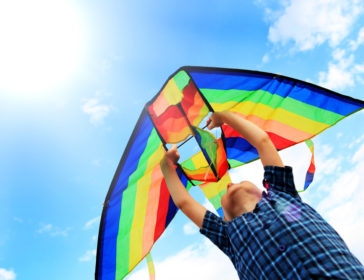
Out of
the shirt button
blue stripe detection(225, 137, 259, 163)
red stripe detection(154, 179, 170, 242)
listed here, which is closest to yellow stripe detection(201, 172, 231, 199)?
blue stripe detection(225, 137, 259, 163)

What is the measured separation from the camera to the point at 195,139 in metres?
2.47

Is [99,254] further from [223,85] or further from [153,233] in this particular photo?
[223,85]

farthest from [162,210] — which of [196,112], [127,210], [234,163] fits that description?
[196,112]

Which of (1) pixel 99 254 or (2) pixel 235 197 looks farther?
(1) pixel 99 254

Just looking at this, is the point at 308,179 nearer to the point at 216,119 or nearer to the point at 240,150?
the point at 240,150

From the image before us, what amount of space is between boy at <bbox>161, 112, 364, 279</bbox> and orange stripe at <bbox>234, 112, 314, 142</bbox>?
33.1 inches

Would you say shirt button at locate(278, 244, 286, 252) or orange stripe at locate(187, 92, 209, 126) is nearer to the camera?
shirt button at locate(278, 244, 286, 252)

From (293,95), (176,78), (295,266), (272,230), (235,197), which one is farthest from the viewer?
(293,95)

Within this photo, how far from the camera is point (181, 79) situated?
229 cm

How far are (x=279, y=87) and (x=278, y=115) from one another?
0.28 metres

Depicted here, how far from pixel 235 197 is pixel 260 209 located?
8.1 inches

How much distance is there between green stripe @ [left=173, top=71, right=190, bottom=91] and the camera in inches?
89.2

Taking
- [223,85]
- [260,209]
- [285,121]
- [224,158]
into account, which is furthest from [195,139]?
[260,209]

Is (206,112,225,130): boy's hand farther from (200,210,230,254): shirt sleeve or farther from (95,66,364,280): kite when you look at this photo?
(200,210,230,254): shirt sleeve
